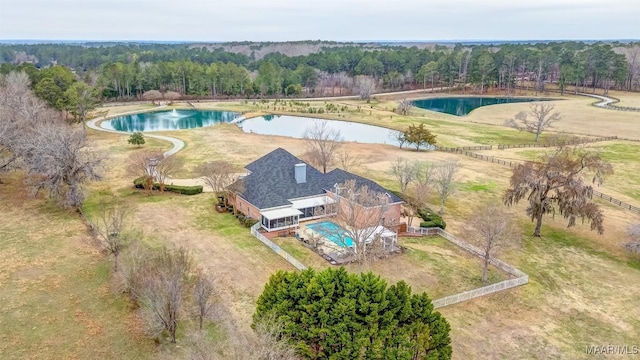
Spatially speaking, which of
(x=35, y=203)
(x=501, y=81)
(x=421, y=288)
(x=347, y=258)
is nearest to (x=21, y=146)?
(x=35, y=203)

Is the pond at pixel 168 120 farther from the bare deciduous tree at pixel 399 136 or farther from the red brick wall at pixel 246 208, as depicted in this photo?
the red brick wall at pixel 246 208

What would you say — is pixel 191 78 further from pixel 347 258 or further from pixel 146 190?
pixel 347 258

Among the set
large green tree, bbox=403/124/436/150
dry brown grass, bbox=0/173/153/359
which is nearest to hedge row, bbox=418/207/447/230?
dry brown grass, bbox=0/173/153/359

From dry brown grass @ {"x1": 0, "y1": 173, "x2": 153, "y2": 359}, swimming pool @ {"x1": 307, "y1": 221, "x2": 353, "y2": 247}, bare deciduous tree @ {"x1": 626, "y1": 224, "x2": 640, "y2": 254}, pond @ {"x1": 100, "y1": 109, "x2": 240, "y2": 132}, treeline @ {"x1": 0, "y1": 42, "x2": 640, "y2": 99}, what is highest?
treeline @ {"x1": 0, "y1": 42, "x2": 640, "y2": 99}

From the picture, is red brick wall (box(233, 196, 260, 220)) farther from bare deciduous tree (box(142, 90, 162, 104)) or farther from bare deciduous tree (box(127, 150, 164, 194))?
bare deciduous tree (box(142, 90, 162, 104))

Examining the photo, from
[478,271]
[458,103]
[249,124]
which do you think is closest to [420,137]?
[478,271]

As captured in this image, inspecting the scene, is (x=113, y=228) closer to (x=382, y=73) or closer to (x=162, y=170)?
(x=162, y=170)
